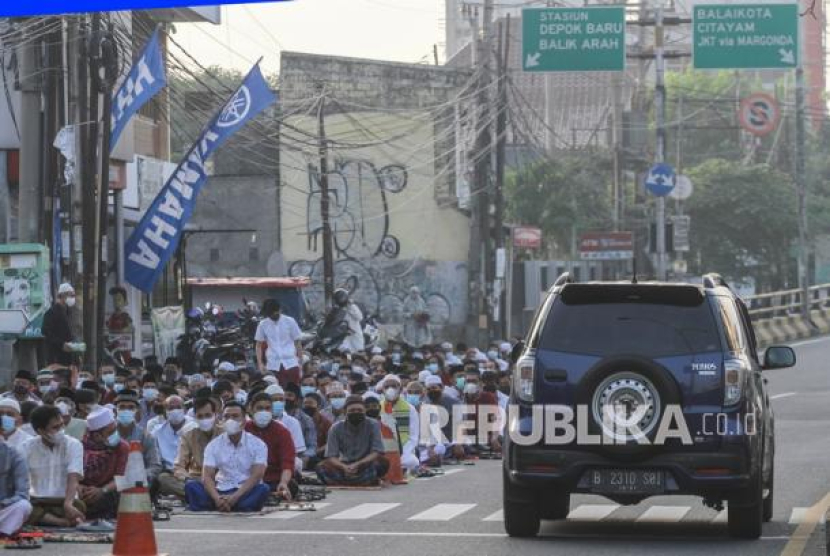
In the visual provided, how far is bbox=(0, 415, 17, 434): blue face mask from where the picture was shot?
701 inches

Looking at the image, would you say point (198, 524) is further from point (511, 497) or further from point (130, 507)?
point (130, 507)

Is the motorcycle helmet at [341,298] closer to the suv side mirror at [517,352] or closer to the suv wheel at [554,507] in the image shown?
the suv wheel at [554,507]

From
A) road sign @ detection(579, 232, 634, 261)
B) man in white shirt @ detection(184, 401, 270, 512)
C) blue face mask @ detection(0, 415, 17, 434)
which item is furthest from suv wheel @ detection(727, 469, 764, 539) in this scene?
road sign @ detection(579, 232, 634, 261)

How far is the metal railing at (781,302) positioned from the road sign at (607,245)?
347 centimetres

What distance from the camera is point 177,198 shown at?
110 ft

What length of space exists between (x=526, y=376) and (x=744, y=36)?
108 ft

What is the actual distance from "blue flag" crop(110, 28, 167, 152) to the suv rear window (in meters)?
16.2

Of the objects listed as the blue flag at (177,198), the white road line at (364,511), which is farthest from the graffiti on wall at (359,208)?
the white road line at (364,511)

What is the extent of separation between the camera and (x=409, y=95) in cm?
6431

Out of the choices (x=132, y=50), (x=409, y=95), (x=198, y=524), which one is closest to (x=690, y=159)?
(x=409, y=95)

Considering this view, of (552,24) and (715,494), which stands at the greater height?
(552,24)

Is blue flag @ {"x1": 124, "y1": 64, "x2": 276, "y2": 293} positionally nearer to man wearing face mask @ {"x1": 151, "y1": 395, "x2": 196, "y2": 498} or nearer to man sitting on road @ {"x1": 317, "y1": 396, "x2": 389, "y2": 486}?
man sitting on road @ {"x1": 317, "y1": 396, "x2": 389, "y2": 486}

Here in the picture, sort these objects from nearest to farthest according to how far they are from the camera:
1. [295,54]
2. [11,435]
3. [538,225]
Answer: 1. [11,435]
2. [295,54]
3. [538,225]

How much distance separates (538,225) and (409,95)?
11841mm
